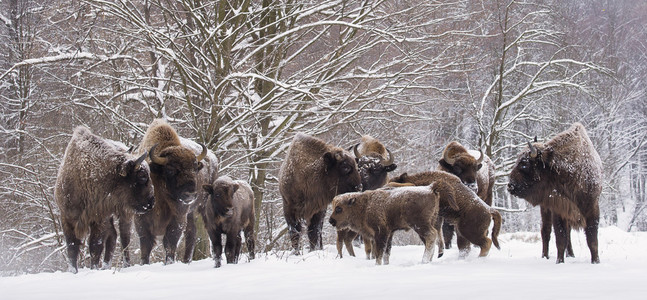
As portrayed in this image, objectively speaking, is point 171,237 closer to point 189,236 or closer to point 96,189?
point 189,236

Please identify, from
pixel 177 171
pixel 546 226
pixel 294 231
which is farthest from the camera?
pixel 294 231

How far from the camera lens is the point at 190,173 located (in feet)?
26.2

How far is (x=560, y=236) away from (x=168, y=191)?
16.3ft

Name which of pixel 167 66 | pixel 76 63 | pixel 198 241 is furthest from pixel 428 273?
pixel 167 66

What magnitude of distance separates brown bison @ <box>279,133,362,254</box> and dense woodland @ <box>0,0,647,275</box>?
0.68m

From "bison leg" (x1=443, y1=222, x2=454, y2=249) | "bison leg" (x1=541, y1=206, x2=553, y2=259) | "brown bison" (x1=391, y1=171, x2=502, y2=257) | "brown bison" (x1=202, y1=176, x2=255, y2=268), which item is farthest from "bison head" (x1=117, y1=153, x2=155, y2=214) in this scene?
"bison leg" (x1=541, y1=206, x2=553, y2=259)

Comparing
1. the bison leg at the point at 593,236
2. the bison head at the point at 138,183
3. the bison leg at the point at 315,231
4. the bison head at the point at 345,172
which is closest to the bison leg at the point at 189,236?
the bison head at the point at 138,183

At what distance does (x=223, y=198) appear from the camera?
7543mm

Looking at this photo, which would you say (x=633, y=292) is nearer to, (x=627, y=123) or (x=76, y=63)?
(x=76, y=63)

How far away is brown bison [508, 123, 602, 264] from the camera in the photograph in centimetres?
683

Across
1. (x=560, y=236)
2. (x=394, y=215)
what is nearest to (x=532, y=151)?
(x=560, y=236)

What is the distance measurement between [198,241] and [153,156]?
4.69 meters

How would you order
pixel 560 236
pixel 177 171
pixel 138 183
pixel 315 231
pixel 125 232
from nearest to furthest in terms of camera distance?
pixel 560 236
pixel 138 183
pixel 177 171
pixel 125 232
pixel 315 231

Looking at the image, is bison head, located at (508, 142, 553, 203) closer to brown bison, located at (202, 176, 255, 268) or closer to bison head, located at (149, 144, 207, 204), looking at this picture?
brown bison, located at (202, 176, 255, 268)
